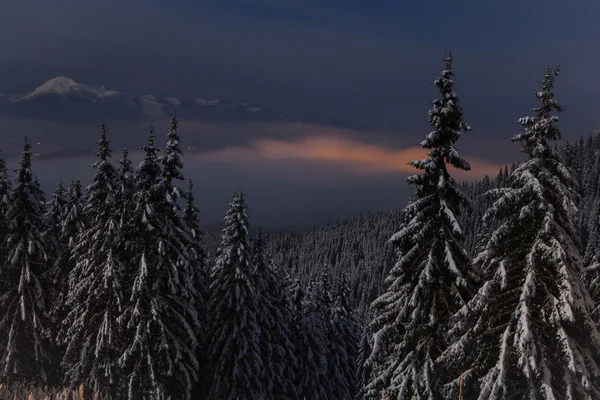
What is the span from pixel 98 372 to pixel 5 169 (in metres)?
12.8

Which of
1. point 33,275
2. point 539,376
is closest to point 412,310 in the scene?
point 539,376

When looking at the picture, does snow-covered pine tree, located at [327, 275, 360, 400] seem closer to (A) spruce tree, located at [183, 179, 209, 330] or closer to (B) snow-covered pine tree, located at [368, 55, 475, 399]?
(A) spruce tree, located at [183, 179, 209, 330]

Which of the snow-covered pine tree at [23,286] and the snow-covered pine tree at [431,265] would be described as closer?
the snow-covered pine tree at [431,265]

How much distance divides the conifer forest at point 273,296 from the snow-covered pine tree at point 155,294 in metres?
0.09

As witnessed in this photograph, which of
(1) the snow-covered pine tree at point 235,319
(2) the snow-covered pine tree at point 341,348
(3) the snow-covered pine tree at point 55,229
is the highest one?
(3) the snow-covered pine tree at point 55,229

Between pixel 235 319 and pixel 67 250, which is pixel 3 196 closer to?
pixel 67 250

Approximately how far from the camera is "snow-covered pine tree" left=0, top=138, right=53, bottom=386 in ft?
82.5

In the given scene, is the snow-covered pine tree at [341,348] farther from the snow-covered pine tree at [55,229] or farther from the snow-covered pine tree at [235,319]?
the snow-covered pine tree at [55,229]

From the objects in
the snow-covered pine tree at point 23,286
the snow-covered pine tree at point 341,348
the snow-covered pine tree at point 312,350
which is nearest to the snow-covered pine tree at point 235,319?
the snow-covered pine tree at point 23,286

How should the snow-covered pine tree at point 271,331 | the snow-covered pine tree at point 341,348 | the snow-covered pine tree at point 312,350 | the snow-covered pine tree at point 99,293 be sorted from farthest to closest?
the snow-covered pine tree at point 341,348 < the snow-covered pine tree at point 312,350 < the snow-covered pine tree at point 271,331 < the snow-covered pine tree at point 99,293

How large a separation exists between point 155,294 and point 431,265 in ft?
44.6

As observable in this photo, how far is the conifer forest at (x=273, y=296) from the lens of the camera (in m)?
13.5

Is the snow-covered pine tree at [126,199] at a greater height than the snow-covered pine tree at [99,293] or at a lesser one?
greater

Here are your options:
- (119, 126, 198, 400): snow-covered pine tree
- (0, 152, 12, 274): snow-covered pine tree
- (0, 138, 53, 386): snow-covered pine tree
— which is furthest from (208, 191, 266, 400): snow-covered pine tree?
(0, 152, 12, 274): snow-covered pine tree
